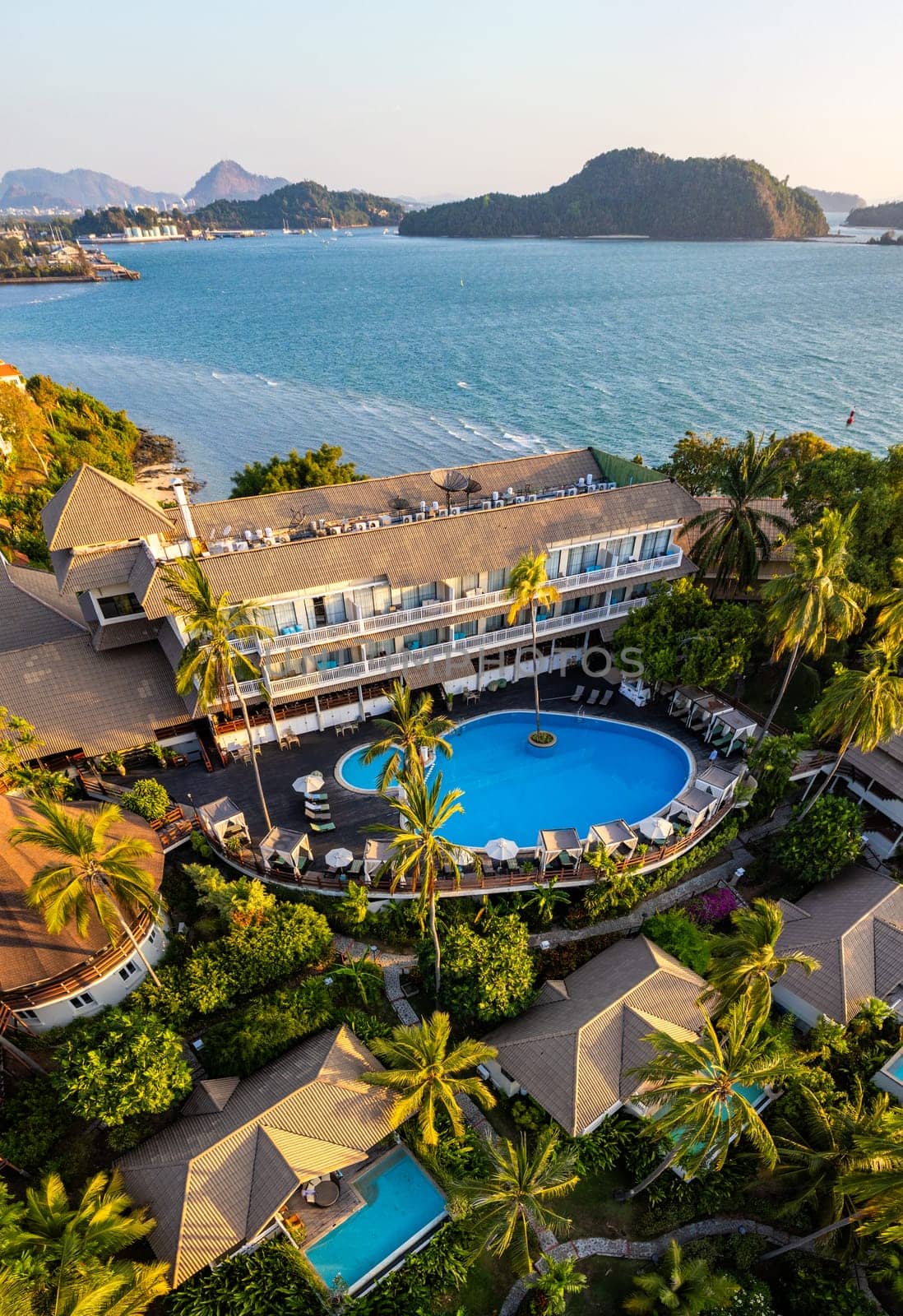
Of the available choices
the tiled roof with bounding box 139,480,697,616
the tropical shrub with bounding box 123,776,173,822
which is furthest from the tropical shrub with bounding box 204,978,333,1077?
the tiled roof with bounding box 139,480,697,616

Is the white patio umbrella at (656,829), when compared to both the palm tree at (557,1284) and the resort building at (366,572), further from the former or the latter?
the palm tree at (557,1284)

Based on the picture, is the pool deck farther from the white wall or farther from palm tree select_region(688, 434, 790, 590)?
palm tree select_region(688, 434, 790, 590)

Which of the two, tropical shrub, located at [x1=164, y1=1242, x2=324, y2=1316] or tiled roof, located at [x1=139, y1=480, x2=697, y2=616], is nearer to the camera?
tropical shrub, located at [x1=164, y1=1242, x2=324, y2=1316]

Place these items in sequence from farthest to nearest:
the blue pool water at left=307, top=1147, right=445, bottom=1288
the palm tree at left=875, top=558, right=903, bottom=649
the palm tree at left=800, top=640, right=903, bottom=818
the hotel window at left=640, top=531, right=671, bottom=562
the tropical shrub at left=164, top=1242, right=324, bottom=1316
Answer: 1. the hotel window at left=640, top=531, right=671, bottom=562
2. the palm tree at left=875, top=558, right=903, bottom=649
3. the palm tree at left=800, top=640, right=903, bottom=818
4. the blue pool water at left=307, top=1147, right=445, bottom=1288
5. the tropical shrub at left=164, top=1242, right=324, bottom=1316

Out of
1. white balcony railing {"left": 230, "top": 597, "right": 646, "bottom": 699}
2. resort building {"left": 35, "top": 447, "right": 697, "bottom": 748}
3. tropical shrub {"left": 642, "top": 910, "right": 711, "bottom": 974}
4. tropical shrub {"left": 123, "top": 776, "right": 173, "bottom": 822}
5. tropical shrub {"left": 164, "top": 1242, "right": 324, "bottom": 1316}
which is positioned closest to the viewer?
tropical shrub {"left": 164, "top": 1242, "right": 324, "bottom": 1316}

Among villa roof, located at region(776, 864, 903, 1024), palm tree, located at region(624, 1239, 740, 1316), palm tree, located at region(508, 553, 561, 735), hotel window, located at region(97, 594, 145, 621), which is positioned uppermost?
palm tree, located at region(508, 553, 561, 735)

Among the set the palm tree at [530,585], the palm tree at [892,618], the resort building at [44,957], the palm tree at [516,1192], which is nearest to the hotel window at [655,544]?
the palm tree at [530,585]

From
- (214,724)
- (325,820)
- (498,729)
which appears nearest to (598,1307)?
(325,820)

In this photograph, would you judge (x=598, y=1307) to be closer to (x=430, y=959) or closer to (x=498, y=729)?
(x=430, y=959)
